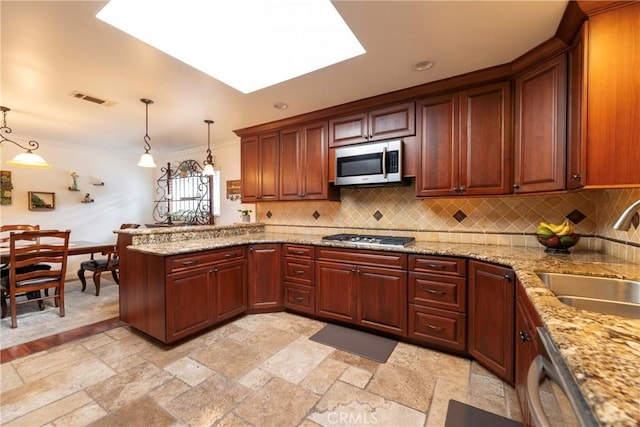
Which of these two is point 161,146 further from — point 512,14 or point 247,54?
point 512,14

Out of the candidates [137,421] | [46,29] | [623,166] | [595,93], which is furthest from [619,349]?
[46,29]

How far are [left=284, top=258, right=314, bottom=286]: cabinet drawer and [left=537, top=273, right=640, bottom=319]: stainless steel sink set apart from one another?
202 cm

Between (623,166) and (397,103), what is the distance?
5.79 ft

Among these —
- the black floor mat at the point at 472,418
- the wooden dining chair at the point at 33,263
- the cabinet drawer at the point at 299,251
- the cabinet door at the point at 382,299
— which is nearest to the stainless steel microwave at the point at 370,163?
the cabinet drawer at the point at 299,251

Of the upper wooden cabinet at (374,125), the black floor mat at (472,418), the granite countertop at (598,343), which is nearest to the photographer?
the granite countertop at (598,343)

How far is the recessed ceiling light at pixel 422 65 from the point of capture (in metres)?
2.18

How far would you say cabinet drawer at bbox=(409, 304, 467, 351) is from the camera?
7.21 ft

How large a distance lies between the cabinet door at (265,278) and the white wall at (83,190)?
426 cm

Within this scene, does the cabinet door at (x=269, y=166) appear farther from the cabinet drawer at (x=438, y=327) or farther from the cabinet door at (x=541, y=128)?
the cabinet door at (x=541, y=128)

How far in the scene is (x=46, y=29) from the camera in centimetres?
181

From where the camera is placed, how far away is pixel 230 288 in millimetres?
2895

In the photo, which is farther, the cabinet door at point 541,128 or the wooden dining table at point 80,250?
the wooden dining table at point 80,250

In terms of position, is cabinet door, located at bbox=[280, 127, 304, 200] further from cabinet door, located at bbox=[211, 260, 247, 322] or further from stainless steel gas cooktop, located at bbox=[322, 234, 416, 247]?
cabinet door, located at bbox=[211, 260, 247, 322]

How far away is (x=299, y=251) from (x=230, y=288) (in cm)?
84
